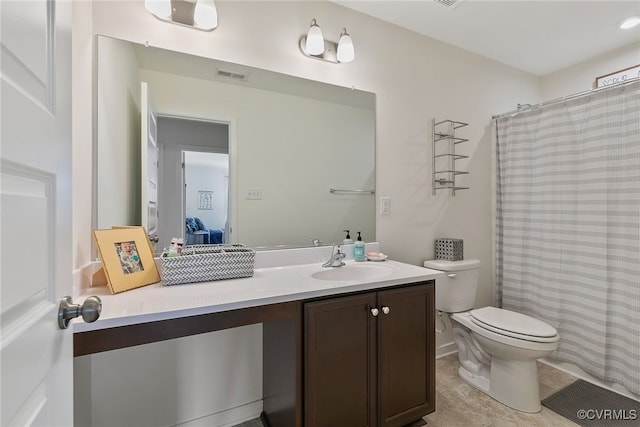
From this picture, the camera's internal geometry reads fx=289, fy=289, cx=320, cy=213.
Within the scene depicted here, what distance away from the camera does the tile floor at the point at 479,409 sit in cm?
157

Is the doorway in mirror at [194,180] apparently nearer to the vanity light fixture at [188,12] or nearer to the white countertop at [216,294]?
the white countertop at [216,294]

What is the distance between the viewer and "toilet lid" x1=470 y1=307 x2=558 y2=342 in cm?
158

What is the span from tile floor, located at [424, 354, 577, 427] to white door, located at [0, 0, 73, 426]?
1.71m

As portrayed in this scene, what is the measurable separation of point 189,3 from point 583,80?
3.10 m

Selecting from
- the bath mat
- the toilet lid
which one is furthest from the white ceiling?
the bath mat

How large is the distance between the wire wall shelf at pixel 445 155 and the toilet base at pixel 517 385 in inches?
46.9

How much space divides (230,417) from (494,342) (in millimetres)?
1526

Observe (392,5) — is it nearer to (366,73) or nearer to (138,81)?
(366,73)

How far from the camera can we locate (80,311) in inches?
24.2

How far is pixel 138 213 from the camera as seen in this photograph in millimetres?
1380

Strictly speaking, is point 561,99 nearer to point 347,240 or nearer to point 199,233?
point 347,240

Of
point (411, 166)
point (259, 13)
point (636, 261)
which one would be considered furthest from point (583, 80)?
point (259, 13)

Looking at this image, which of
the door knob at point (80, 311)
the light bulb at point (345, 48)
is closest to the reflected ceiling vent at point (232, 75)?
the light bulb at point (345, 48)

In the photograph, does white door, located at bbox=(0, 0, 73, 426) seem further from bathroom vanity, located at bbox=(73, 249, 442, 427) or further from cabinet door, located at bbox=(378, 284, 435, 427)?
cabinet door, located at bbox=(378, 284, 435, 427)
